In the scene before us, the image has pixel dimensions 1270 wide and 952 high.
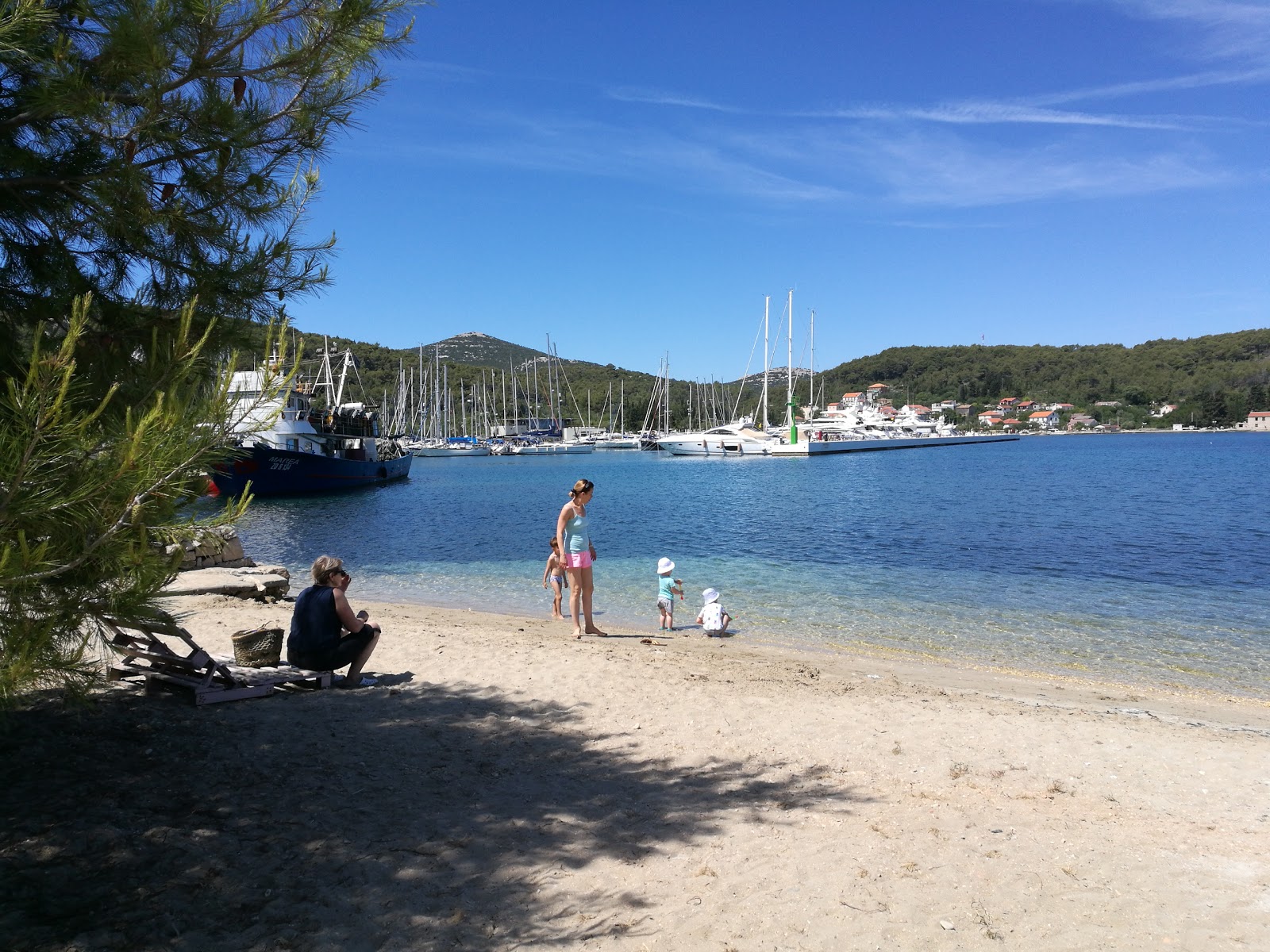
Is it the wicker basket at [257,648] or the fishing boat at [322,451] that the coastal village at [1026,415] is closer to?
the fishing boat at [322,451]

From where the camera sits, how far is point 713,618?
12.3 m

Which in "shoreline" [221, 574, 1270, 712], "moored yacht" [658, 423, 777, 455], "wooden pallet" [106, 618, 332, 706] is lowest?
"shoreline" [221, 574, 1270, 712]

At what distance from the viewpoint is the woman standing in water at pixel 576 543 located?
10656 millimetres

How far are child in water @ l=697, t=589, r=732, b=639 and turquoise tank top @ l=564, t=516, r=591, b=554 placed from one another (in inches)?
101

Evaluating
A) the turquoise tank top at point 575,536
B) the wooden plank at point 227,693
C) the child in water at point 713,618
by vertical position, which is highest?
the turquoise tank top at point 575,536

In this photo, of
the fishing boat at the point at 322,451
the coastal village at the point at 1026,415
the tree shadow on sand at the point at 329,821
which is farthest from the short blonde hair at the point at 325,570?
the coastal village at the point at 1026,415

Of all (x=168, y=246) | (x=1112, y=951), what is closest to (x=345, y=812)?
(x=168, y=246)

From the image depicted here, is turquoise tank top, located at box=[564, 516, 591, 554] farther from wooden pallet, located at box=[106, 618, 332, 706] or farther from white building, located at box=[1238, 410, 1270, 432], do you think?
white building, located at box=[1238, 410, 1270, 432]

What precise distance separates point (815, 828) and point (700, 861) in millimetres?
863

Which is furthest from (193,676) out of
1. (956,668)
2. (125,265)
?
(956,668)

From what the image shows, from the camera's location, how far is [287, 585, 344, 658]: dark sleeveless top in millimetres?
7371

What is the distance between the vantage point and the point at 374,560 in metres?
22.5

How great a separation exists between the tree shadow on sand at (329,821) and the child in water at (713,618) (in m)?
5.57

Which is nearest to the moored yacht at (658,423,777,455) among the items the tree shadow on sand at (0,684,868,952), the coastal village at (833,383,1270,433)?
the coastal village at (833,383,1270,433)
